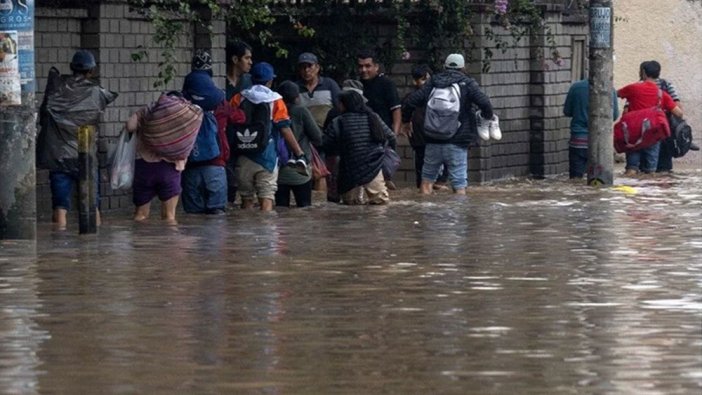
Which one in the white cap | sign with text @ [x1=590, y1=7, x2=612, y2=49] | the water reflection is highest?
sign with text @ [x1=590, y1=7, x2=612, y2=49]

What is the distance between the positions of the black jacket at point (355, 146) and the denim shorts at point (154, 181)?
242 cm

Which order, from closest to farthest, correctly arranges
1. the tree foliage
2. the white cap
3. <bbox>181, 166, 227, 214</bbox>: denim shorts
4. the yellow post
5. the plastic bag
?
the yellow post
the plastic bag
<bbox>181, 166, 227, 214</bbox>: denim shorts
the white cap
the tree foliage

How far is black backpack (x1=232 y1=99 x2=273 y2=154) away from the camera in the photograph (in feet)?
64.8

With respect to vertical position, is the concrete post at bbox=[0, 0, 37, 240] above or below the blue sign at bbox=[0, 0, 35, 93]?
below

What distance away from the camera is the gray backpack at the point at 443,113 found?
72.3 feet

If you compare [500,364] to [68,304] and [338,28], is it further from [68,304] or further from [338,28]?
[338,28]

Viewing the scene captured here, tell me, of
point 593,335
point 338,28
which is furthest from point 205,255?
point 338,28

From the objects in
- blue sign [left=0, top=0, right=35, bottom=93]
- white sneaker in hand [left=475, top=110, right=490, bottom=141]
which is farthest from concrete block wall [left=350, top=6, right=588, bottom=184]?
blue sign [left=0, top=0, right=35, bottom=93]

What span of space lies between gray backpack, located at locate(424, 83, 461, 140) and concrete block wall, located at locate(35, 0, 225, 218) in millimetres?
2481

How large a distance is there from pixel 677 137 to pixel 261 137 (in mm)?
Answer: 8861

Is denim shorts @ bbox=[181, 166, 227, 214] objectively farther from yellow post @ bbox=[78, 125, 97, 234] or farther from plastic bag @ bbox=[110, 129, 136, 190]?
yellow post @ bbox=[78, 125, 97, 234]

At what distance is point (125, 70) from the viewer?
21.2 m

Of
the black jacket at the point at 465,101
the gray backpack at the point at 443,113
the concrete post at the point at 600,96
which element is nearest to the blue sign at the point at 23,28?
the gray backpack at the point at 443,113

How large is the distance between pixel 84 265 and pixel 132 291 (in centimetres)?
168
